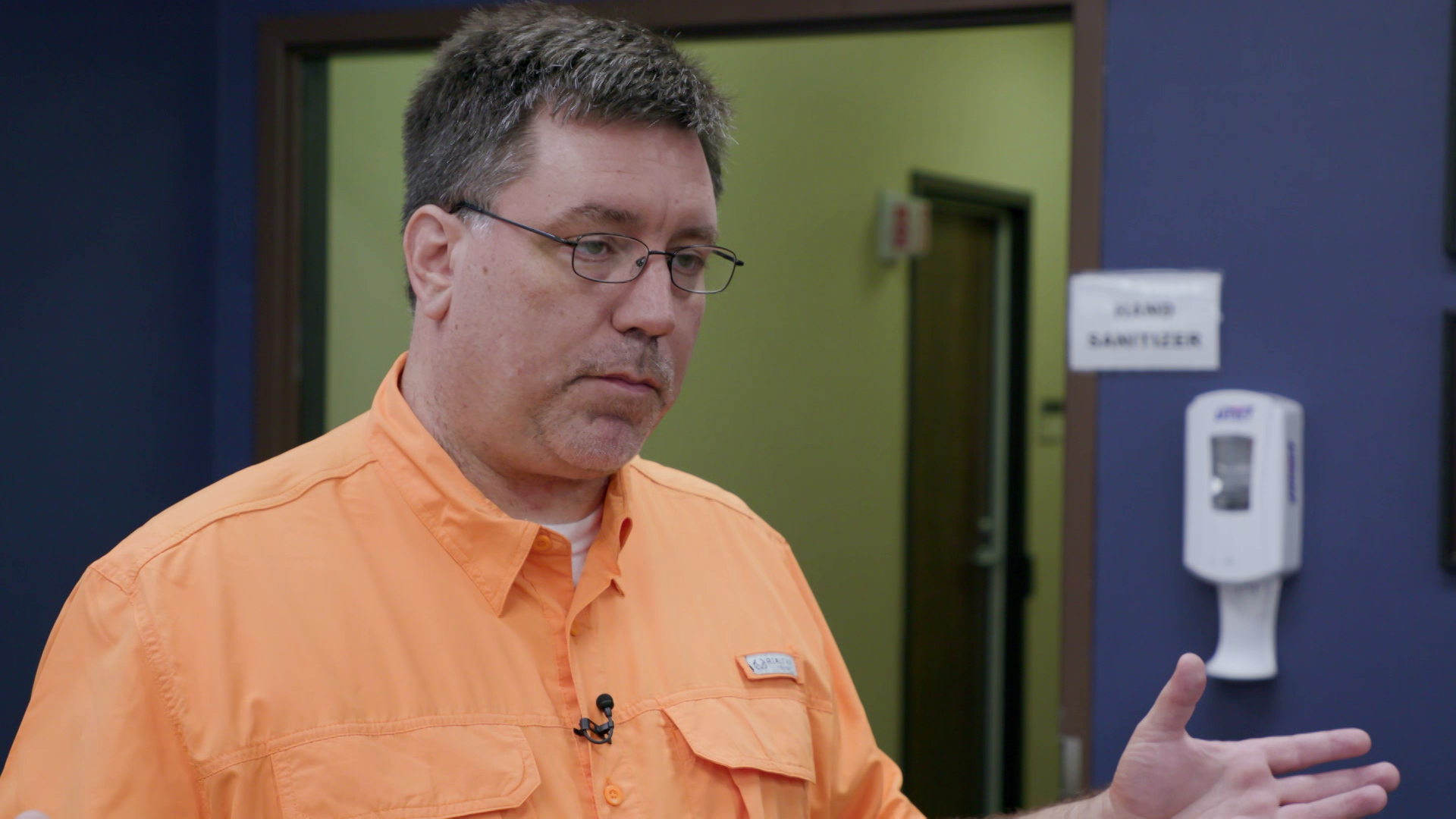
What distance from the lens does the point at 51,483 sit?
1889 mm

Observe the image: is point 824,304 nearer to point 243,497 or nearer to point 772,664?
point 772,664

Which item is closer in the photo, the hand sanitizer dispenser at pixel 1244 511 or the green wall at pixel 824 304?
the hand sanitizer dispenser at pixel 1244 511

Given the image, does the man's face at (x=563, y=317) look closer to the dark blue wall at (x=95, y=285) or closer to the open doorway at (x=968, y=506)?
the dark blue wall at (x=95, y=285)

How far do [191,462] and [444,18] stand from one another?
3.03 ft

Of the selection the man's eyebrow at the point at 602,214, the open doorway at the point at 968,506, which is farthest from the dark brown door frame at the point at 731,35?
the open doorway at the point at 968,506

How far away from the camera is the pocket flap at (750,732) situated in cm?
108

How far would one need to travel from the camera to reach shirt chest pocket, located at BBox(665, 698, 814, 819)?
107cm

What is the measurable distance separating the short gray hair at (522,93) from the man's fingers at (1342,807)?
0.82 m

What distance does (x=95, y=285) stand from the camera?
1942 millimetres

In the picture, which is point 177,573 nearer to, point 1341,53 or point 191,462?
point 191,462

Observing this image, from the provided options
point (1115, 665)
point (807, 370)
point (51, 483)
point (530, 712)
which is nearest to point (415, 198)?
point (530, 712)

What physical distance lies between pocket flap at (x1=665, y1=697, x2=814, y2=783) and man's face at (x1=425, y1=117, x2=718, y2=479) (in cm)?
24

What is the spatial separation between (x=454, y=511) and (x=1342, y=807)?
85 centimetres

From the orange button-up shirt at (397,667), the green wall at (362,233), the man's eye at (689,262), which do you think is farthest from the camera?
the green wall at (362,233)
